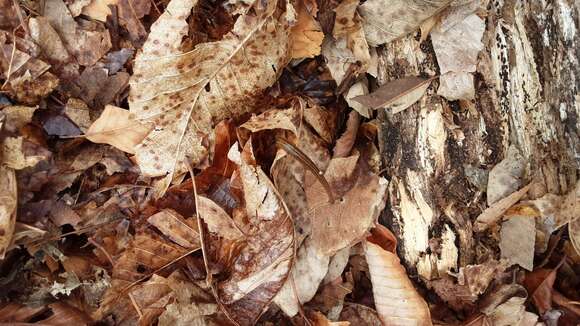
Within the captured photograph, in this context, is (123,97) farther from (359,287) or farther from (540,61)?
(540,61)

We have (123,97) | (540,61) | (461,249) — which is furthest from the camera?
(123,97)

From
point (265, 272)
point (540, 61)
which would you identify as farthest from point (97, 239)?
point (540, 61)

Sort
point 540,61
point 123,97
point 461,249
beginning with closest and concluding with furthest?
point 540,61 → point 461,249 → point 123,97

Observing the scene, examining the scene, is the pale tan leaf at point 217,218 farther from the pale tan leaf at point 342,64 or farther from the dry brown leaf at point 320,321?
the pale tan leaf at point 342,64

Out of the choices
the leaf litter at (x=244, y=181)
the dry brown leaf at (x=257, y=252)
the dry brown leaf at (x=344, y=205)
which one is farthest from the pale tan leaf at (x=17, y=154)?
the dry brown leaf at (x=344, y=205)

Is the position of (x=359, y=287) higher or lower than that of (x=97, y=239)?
lower

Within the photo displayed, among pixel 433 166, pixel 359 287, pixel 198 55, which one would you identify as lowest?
pixel 359 287

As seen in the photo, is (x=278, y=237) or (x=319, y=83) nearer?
(x=278, y=237)
